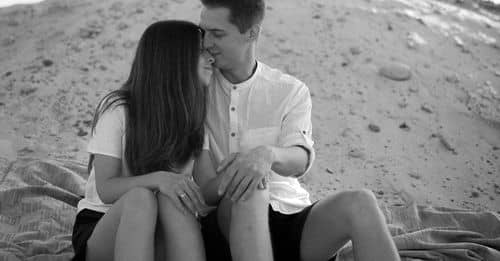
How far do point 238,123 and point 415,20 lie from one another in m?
4.05

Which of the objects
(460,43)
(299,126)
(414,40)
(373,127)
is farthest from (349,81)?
(299,126)

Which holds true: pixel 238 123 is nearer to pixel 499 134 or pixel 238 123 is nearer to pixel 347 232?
pixel 347 232

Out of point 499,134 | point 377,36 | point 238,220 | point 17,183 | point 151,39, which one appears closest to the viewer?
point 238,220

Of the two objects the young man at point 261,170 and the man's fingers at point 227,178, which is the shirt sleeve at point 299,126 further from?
the man's fingers at point 227,178

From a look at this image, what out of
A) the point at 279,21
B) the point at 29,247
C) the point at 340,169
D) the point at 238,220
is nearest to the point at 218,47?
the point at 238,220

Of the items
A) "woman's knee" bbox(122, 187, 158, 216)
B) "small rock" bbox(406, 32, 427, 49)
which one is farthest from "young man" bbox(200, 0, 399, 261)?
"small rock" bbox(406, 32, 427, 49)

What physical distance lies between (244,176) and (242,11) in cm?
83

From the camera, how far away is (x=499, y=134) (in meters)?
4.96

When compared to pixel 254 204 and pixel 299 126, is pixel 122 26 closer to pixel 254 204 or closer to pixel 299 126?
pixel 299 126

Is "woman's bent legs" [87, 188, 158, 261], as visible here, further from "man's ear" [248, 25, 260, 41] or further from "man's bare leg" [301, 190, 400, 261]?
"man's ear" [248, 25, 260, 41]

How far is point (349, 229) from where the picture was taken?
2414 mm

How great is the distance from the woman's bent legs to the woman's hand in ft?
0.19

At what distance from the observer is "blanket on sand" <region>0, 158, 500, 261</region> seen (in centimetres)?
302

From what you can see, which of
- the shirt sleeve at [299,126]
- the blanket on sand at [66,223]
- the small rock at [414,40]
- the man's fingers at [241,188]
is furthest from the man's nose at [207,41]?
the small rock at [414,40]
